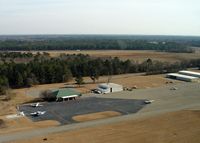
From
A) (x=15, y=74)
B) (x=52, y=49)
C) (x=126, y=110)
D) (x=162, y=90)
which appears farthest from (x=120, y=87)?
(x=52, y=49)

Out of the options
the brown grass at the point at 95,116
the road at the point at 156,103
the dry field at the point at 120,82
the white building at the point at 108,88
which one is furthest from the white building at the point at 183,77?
the brown grass at the point at 95,116

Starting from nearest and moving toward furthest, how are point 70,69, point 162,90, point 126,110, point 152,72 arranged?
point 126,110, point 162,90, point 70,69, point 152,72

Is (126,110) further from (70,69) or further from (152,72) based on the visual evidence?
(152,72)

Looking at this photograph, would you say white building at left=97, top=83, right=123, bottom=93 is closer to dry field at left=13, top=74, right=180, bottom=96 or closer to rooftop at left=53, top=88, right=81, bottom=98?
dry field at left=13, top=74, right=180, bottom=96

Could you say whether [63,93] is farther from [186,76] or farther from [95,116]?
[186,76]

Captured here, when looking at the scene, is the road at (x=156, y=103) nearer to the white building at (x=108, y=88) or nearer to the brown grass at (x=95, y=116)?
the brown grass at (x=95, y=116)
